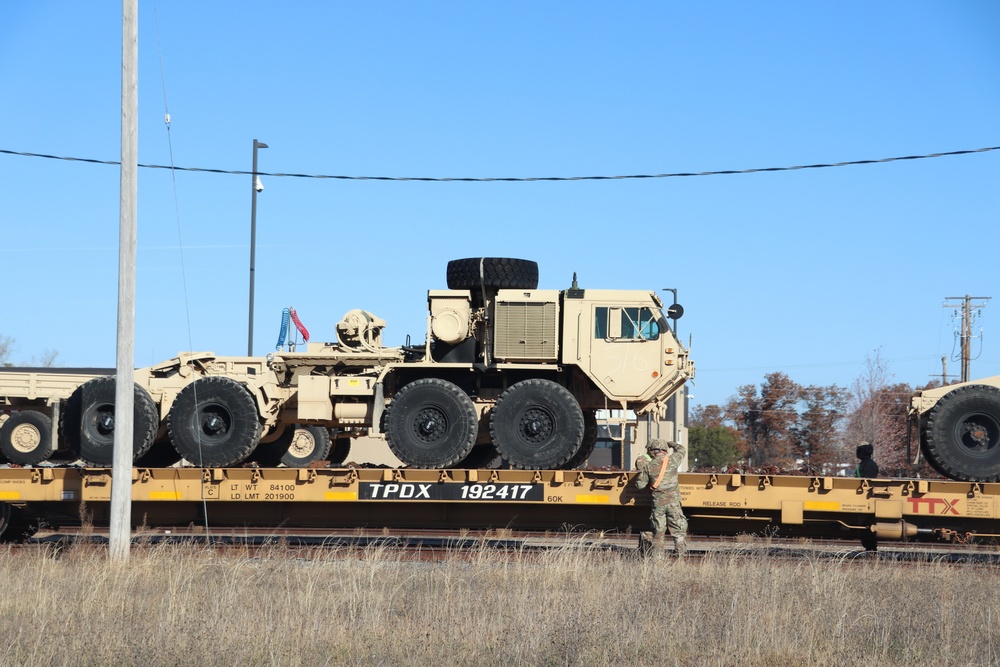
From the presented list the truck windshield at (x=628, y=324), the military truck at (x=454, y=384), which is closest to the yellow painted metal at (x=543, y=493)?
the military truck at (x=454, y=384)

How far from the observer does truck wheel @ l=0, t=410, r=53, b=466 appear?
16047 mm

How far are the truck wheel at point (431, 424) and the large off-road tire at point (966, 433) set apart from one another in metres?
5.42

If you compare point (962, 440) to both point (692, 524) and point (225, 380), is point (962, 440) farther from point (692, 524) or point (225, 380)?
point (225, 380)

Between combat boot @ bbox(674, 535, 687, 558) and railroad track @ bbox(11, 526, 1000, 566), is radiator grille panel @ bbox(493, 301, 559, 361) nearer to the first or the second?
railroad track @ bbox(11, 526, 1000, 566)

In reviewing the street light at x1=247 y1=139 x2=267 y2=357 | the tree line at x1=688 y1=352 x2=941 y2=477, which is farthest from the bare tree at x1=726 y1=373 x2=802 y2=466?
the street light at x1=247 y1=139 x2=267 y2=357

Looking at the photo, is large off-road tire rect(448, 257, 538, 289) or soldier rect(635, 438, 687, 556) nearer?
soldier rect(635, 438, 687, 556)

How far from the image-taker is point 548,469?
12820mm

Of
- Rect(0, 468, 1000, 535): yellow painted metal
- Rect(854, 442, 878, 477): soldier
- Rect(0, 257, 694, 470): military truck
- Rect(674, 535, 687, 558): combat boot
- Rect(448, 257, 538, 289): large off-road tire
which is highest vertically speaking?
Rect(448, 257, 538, 289): large off-road tire

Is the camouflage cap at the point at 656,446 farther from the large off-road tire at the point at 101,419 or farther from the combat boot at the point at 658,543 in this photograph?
the large off-road tire at the point at 101,419

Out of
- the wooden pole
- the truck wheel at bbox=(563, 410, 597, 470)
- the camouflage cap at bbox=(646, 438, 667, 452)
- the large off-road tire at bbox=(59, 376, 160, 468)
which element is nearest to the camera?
the wooden pole

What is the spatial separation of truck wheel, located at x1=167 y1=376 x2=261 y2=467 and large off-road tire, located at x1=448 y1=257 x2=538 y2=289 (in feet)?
10.1

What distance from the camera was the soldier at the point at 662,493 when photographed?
1162cm

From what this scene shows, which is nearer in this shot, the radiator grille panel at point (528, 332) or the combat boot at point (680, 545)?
the combat boot at point (680, 545)

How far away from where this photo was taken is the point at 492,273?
1377 cm
